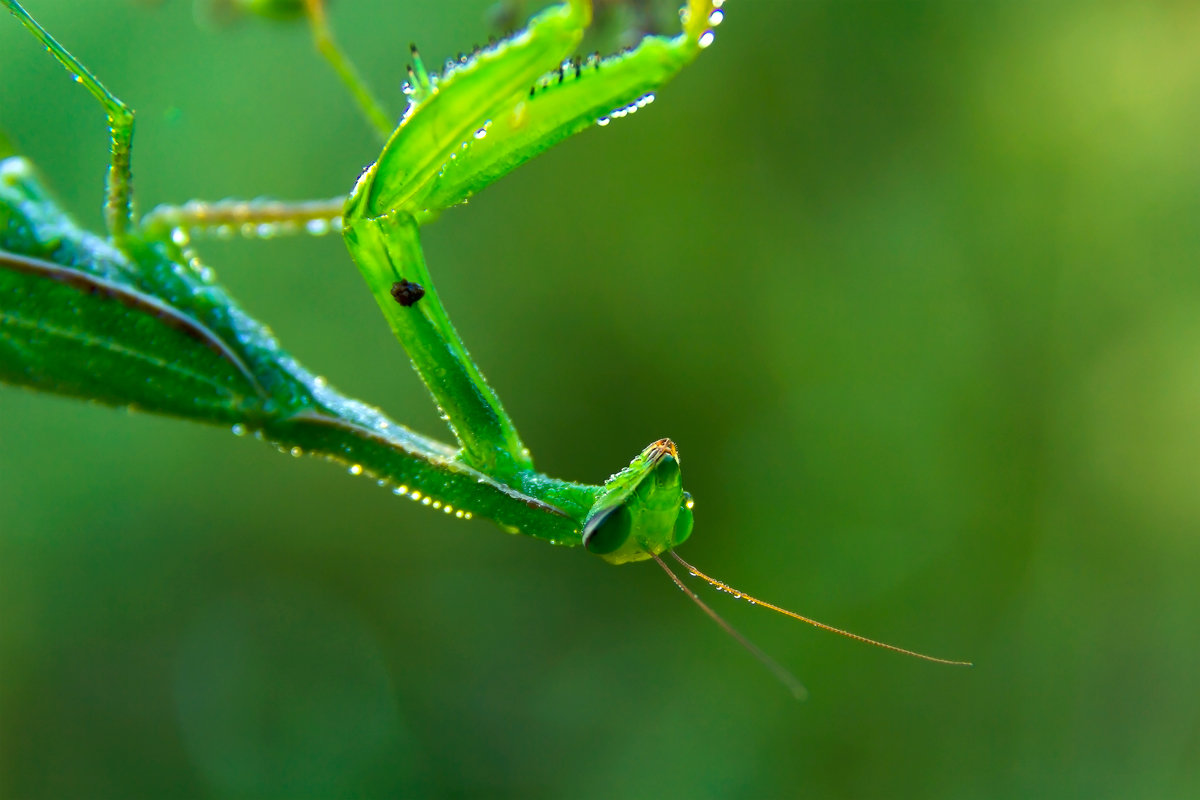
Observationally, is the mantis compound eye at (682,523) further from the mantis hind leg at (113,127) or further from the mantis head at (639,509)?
the mantis hind leg at (113,127)

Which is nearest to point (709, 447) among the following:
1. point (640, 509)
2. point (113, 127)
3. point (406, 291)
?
point (640, 509)

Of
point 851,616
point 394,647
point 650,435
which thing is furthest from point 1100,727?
point 394,647

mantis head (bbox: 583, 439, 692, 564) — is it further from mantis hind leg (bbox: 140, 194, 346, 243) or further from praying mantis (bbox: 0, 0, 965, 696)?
mantis hind leg (bbox: 140, 194, 346, 243)

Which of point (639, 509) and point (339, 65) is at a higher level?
point (339, 65)

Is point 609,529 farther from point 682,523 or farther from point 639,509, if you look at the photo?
point 682,523

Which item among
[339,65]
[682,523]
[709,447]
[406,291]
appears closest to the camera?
[406,291]

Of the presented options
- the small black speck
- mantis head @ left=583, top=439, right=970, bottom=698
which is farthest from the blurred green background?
the small black speck
